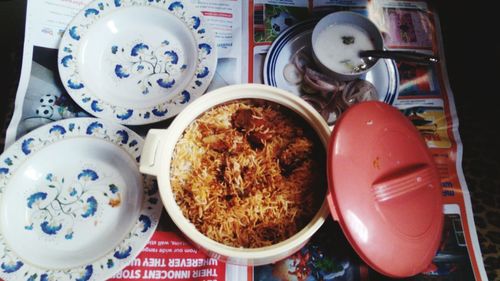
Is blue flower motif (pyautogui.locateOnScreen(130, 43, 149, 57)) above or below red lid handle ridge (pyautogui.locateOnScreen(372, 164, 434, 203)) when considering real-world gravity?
above

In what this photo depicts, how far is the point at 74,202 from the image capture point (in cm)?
79

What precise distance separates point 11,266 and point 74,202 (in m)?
0.16

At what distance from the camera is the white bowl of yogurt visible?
0.87 metres

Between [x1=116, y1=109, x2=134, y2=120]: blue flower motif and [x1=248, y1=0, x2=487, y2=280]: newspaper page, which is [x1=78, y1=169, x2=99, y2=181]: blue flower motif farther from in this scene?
[x1=248, y1=0, x2=487, y2=280]: newspaper page

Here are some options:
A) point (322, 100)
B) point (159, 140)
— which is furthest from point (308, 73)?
point (159, 140)

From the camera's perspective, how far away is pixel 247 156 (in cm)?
71

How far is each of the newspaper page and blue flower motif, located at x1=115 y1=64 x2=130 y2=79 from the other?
31 centimetres

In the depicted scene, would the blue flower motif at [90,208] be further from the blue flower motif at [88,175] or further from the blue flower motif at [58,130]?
the blue flower motif at [58,130]

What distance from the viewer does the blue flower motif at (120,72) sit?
90 cm

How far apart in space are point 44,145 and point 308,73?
24.1 inches

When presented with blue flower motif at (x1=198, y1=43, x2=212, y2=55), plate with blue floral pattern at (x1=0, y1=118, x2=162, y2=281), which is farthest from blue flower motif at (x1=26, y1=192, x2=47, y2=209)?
blue flower motif at (x1=198, y1=43, x2=212, y2=55)

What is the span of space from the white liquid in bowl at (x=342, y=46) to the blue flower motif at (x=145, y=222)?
0.52 metres

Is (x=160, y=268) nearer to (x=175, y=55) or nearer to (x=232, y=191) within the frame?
(x=232, y=191)

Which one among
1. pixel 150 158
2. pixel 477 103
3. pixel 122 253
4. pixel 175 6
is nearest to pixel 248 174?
pixel 150 158
